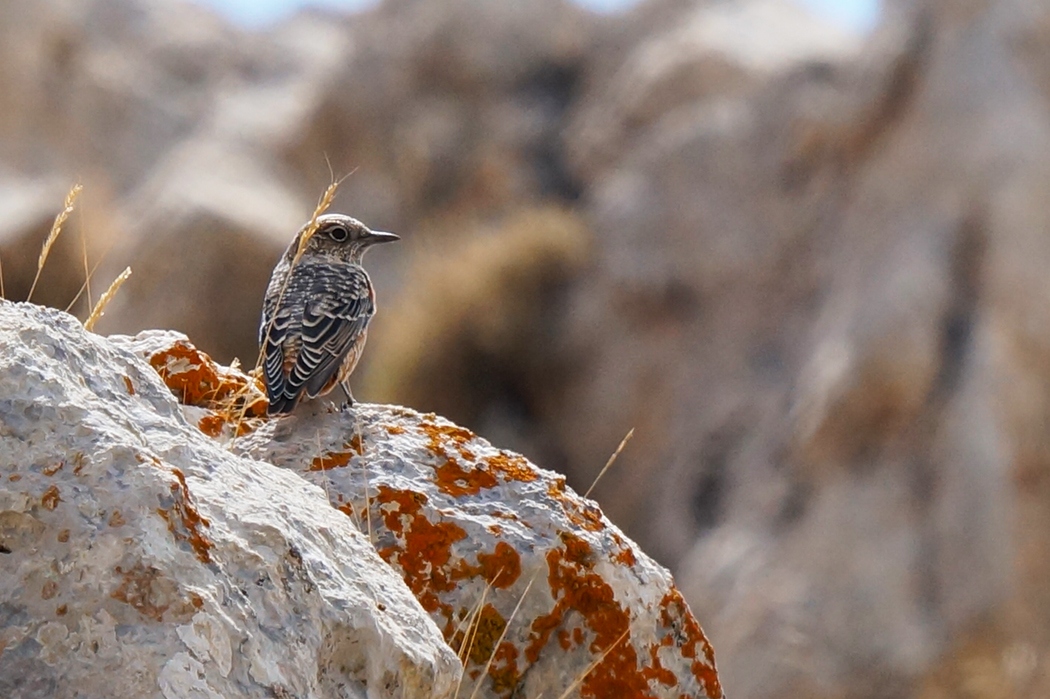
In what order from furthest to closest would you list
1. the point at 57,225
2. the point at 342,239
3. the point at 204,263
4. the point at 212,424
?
the point at 204,263
the point at 342,239
the point at 212,424
the point at 57,225

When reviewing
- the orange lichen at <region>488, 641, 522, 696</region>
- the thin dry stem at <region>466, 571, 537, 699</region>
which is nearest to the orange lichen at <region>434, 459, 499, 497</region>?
the thin dry stem at <region>466, 571, 537, 699</region>

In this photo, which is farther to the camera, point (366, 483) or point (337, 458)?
point (337, 458)

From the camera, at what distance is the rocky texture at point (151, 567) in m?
2.75

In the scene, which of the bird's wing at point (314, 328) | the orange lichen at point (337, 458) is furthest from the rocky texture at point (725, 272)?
the orange lichen at point (337, 458)

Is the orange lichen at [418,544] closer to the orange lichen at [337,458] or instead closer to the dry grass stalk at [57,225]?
the orange lichen at [337,458]

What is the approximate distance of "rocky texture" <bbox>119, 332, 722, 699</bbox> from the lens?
14.6 ft

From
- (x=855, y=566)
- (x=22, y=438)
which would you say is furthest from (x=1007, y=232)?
→ (x=22, y=438)

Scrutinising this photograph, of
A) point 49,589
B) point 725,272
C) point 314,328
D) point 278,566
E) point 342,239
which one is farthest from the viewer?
point 725,272

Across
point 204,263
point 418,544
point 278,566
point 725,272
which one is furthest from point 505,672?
point 204,263

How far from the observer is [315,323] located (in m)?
5.79

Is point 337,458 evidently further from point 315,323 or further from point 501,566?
point 315,323

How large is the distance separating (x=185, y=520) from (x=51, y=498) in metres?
0.26

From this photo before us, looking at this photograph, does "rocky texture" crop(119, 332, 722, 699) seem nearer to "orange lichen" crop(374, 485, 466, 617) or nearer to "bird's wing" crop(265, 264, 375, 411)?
"orange lichen" crop(374, 485, 466, 617)

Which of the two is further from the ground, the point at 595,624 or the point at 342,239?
the point at 342,239
